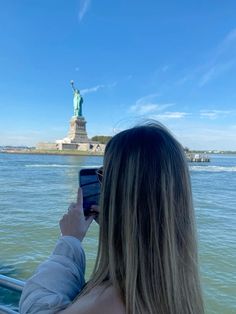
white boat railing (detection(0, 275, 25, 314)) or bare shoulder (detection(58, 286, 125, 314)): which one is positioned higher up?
bare shoulder (detection(58, 286, 125, 314))

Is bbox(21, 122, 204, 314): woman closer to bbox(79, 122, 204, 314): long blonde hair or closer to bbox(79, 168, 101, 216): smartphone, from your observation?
bbox(79, 122, 204, 314): long blonde hair

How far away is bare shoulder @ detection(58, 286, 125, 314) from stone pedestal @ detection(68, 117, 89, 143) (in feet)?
172

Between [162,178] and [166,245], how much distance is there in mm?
146

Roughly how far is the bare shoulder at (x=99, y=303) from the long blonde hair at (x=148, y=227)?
1 centimetres

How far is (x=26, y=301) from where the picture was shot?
85cm

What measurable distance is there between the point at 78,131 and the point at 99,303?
54.3 m

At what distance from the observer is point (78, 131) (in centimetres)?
5456

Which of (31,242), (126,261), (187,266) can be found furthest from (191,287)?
(31,242)

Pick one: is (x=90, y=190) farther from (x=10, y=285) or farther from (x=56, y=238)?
(x=56, y=238)

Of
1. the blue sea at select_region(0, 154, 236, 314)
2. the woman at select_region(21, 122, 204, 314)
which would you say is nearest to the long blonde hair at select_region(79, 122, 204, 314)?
the woman at select_region(21, 122, 204, 314)

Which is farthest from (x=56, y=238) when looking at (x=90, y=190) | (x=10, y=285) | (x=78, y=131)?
(x=78, y=131)

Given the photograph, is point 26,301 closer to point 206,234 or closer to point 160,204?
point 160,204

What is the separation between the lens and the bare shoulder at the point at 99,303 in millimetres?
710

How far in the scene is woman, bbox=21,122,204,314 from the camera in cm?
76
